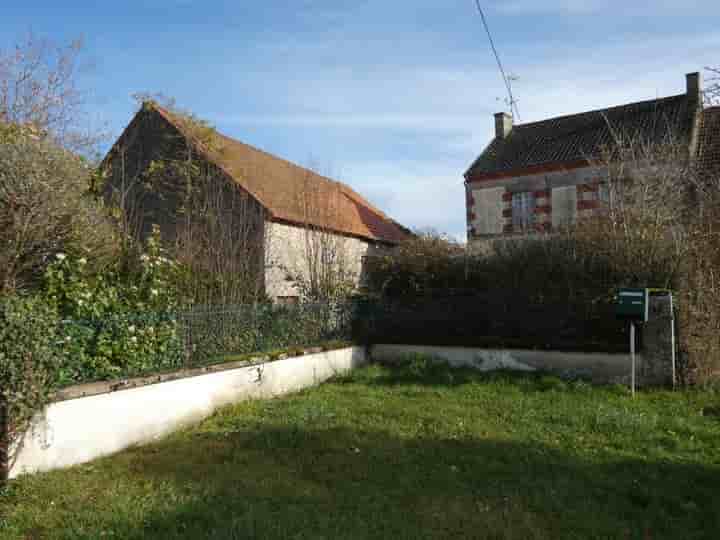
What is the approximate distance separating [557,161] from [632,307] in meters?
11.3

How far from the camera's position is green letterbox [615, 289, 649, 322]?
9.53 meters

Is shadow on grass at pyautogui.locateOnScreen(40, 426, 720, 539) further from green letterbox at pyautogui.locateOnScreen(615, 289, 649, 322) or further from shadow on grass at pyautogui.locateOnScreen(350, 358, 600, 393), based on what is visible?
green letterbox at pyautogui.locateOnScreen(615, 289, 649, 322)

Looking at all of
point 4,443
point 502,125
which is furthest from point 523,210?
point 4,443

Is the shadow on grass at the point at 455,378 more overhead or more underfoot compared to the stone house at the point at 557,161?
more underfoot

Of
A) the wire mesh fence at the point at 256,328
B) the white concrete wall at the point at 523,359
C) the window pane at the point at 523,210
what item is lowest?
the white concrete wall at the point at 523,359

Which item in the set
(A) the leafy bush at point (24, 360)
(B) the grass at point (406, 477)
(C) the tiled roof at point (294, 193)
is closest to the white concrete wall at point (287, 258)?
(C) the tiled roof at point (294, 193)

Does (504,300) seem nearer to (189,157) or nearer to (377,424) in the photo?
(377,424)

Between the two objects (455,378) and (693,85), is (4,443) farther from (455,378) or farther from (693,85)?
(693,85)

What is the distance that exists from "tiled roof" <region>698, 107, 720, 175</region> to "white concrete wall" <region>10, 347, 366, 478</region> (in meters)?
14.3

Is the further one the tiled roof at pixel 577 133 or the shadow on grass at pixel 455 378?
the tiled roof at pixel 577 133

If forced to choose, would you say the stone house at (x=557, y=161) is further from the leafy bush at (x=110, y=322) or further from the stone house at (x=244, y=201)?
the leafy bush at (x=110, y=322)

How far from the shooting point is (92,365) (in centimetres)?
689

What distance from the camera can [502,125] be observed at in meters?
23.4

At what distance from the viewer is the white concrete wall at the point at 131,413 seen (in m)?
5.99
